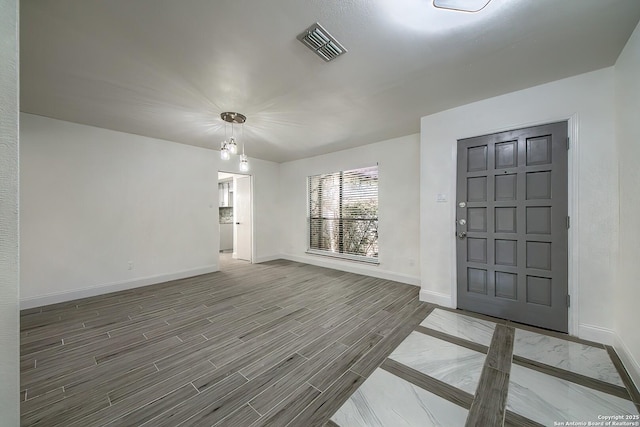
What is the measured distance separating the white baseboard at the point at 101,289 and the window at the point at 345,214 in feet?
8.54

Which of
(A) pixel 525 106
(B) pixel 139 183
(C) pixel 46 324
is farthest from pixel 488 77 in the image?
(C) pixel 46 324

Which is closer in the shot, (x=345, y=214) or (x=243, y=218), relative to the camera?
(x=345, y=214)

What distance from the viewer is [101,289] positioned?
360 centimetres

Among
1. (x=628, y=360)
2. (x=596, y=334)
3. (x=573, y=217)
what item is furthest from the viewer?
(x=573, y=217)

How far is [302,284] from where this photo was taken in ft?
13.3

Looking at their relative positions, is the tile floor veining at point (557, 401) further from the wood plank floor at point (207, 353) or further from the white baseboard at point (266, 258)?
the white baseboard at point (266, 258)

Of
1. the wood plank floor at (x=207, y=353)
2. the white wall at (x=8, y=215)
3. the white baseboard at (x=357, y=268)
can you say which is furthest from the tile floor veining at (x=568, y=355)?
the white wall at (x=8, y=215)

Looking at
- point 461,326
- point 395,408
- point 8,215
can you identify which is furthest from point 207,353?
point 461,326

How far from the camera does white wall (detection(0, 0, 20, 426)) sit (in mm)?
848

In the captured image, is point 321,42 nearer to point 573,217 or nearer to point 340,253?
point 573,217

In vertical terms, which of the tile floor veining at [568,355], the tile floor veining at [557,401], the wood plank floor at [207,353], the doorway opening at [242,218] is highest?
the doorway opening at [242,218]

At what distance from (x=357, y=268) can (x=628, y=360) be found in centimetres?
333

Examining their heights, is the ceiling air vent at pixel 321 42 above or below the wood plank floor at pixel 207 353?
above

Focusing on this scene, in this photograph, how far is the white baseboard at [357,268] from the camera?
13.4ft
